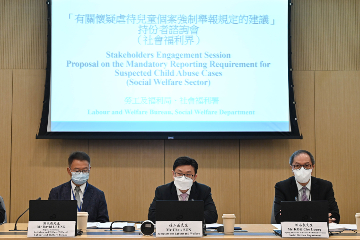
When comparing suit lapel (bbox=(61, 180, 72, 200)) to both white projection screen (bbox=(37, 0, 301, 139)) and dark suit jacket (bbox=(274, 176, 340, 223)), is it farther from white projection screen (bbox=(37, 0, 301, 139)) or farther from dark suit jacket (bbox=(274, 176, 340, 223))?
dark suit jacket (bbox=(274, 176, 340, 223))

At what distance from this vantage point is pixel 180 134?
4133 mm

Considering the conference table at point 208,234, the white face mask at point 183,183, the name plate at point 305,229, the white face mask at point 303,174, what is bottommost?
the conference table at point 208,234

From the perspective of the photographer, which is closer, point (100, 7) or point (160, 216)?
point (160, 216)

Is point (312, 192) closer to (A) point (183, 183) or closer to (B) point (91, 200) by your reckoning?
(A) point (183, 183)

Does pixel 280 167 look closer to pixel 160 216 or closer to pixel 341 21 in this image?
pixel 341 21

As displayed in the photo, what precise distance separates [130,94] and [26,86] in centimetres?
117

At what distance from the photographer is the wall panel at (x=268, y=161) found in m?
4.26

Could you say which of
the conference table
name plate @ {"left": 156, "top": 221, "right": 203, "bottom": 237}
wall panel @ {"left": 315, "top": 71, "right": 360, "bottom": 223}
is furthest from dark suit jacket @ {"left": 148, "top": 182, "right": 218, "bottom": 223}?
Result: wall panel @ {"left": 315, "top": 71, "right": 360, "bottom": 223}

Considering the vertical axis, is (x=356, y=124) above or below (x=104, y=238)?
above

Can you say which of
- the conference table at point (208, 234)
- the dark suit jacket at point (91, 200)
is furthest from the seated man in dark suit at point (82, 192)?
the conference table at point (208, 234)

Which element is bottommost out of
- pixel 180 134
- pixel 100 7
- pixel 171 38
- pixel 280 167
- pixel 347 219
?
pixel 347 219

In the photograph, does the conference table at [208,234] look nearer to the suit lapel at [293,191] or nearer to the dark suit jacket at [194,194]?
the dark suit jacket at [194,194]

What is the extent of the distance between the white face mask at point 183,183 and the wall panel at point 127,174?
1.21 metres

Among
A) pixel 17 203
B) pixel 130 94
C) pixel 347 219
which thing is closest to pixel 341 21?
pixel 347 219
